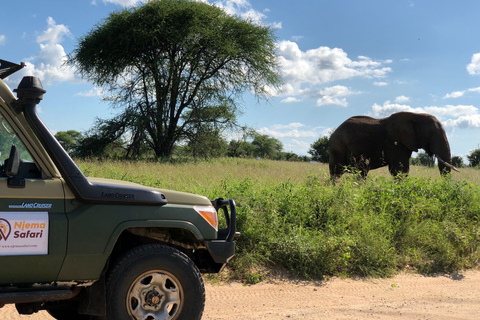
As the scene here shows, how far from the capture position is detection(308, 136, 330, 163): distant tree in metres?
45.9

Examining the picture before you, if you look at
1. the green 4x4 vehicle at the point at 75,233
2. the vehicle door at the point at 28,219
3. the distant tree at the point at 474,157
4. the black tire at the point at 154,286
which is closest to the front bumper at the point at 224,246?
the green 4x4 vehicle at the point at 75,233

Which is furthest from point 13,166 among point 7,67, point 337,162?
point 337,162

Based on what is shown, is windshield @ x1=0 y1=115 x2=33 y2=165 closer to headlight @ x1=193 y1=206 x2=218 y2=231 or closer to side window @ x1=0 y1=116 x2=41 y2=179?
side window @ x1=0 y1=116 x2=41 y2=179

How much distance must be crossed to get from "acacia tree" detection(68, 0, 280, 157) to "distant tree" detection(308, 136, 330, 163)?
21.5 m

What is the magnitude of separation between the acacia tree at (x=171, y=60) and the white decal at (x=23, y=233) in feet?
65.4

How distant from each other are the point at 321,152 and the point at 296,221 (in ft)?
131

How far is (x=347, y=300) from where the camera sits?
5.90 metres

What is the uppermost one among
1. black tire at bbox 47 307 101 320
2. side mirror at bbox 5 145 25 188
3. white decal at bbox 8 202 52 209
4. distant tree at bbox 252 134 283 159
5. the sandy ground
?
distant tree at bbox 252 134 283 159

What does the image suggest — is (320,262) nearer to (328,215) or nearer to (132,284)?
(328,215)

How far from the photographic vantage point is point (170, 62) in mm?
23969

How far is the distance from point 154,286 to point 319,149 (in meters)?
44.5

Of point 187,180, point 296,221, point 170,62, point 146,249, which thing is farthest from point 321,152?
point 146,249

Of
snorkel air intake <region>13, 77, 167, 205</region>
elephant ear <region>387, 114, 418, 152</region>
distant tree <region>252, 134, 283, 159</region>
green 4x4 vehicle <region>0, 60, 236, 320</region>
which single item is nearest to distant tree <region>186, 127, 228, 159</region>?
elephant ear <region>387, 114, 418, 152</region>

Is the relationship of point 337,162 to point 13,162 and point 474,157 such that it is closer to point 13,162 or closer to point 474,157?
point 13,162
